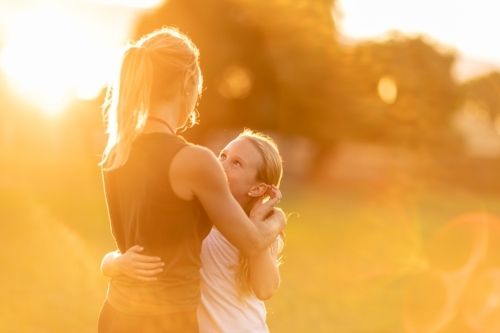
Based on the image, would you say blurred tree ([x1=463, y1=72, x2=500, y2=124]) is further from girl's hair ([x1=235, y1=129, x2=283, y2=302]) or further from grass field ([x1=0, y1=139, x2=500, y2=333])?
girl's hair ([x1=235, y1=129, x2=283, y2=302])

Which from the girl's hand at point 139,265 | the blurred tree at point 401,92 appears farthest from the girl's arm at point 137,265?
the blurred tree at point 401,92

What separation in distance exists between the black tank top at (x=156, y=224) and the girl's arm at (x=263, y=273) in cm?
26

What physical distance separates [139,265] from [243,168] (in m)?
0.68

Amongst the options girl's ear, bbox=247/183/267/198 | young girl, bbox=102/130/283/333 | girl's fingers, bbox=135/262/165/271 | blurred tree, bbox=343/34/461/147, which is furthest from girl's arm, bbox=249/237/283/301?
blurred tree, bbox=343/34/461/147

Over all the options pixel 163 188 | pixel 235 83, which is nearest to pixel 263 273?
pixel 163 188

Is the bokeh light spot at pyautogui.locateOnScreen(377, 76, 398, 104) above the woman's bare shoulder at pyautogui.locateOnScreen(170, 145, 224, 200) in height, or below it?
above

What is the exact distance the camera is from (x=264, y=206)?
2.78 m

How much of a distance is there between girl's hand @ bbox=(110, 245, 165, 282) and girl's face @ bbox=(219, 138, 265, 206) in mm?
568

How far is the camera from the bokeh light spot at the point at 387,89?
34.8 m

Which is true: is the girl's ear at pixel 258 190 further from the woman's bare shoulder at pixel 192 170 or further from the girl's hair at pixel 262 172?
the woman's bare shoulder at pixel 192 170

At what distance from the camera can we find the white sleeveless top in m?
2.87

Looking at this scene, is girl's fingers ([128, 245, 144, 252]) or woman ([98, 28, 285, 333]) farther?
girl's fingers ([128, 245, 144, 252])

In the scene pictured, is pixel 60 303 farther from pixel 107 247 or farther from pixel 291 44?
pixel 291 44

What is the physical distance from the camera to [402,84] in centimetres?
3812
